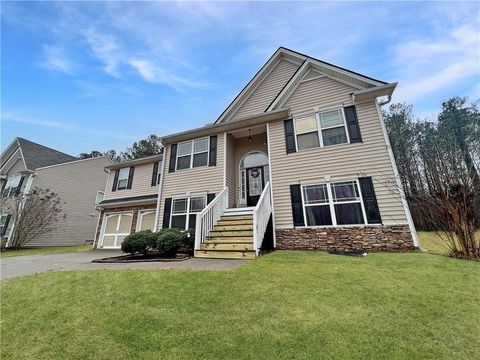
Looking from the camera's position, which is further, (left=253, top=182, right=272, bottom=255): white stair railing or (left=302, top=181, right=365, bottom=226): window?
(left=302, top=181, right=365, bottom=226): window

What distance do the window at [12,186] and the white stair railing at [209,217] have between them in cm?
1999

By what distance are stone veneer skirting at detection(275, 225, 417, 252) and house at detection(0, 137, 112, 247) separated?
1937 cm

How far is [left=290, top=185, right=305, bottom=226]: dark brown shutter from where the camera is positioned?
326 inches

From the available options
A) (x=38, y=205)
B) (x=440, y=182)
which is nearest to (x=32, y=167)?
(x=38, y=205)

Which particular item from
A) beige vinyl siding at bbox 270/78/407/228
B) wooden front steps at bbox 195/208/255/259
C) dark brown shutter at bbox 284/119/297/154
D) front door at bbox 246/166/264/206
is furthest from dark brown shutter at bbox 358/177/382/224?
front door at bbox 246/166/264/206

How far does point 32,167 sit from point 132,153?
16.3 meters

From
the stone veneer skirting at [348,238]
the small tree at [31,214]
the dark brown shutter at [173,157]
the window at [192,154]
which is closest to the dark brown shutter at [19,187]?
the small tree at [31,214]

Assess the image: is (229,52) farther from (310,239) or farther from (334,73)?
(310,239)

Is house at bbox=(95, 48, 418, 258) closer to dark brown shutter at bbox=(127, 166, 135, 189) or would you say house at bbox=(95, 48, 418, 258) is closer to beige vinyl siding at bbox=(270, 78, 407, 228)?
beige vinyl siding at bbox=(270, 78, 407, 228)

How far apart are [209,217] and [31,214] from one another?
55.2 ft

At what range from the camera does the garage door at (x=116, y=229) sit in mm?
13375

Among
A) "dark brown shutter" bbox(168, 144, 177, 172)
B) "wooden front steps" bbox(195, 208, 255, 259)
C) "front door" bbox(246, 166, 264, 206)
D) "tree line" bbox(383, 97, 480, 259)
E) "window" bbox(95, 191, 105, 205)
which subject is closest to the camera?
"tree line" bbox(383, 97, 480, 259)

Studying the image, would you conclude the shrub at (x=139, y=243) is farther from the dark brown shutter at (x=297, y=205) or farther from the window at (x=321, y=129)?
the window at (x=321, y=129)

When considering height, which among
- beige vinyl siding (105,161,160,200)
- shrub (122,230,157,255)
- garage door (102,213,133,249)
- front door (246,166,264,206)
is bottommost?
shrub (122,230,157,255)
